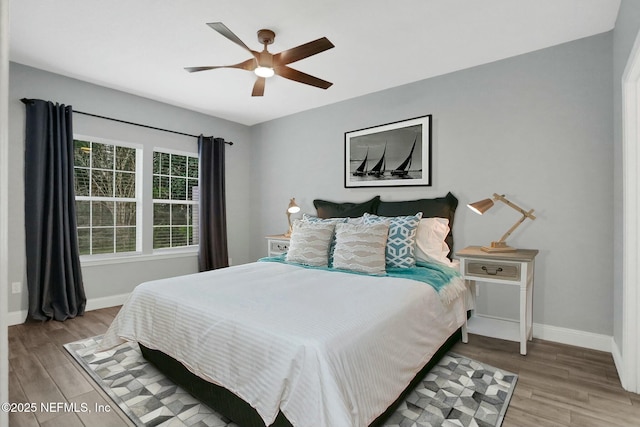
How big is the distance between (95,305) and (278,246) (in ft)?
7.10

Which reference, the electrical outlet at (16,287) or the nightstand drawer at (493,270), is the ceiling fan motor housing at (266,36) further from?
the electrical outlet at (16,287)

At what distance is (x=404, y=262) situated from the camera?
273 centimetres

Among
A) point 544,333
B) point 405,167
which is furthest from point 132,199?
point 544,333

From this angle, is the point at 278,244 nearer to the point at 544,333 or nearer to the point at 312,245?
the point at 312,245

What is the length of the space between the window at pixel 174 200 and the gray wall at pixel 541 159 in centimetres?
276

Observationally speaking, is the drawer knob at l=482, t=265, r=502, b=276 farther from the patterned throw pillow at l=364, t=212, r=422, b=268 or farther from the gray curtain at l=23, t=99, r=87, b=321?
the gray curtain at l=23, t=99, r=87, b=321

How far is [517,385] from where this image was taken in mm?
2055

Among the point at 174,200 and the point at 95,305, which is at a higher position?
the point at 174,200

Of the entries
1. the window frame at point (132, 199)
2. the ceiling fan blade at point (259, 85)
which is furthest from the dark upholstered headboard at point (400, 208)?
the window frame at point (132, 199)

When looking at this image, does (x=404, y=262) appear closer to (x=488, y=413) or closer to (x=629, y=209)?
(x=488, y=413)

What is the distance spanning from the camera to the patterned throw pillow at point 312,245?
2975 millimetres

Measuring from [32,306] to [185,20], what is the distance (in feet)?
10.00

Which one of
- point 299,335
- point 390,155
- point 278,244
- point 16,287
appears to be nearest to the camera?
point 299,335

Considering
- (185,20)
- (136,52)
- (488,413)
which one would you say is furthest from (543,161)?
(136,52)
